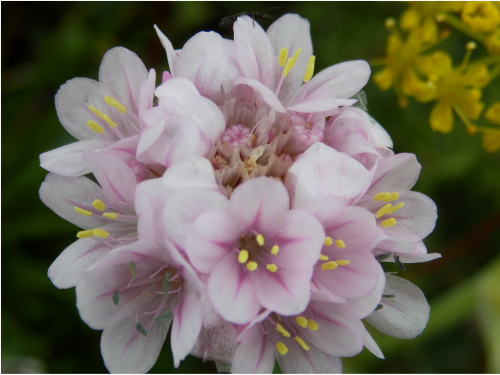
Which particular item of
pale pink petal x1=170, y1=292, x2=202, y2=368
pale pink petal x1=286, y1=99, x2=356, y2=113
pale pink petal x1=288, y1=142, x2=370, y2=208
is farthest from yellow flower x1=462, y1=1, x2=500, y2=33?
pale pink petal x1=170, y1=292, x2=202, y2=368

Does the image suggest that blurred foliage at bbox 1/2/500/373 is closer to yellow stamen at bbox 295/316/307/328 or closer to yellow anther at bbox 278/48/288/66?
yellow stamen at bbox 295/316/307/328

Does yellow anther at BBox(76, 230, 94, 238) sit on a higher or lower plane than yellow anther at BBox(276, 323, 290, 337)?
higher

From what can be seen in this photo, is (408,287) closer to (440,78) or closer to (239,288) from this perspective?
(239,288)

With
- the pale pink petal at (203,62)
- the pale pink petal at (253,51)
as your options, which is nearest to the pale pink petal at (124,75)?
the pale pink petal at (203,62)

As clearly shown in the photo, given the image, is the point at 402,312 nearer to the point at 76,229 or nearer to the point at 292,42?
the point at 292,42

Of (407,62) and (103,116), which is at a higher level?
(103,116)

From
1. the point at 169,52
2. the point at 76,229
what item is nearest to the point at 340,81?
the point at 169,52
